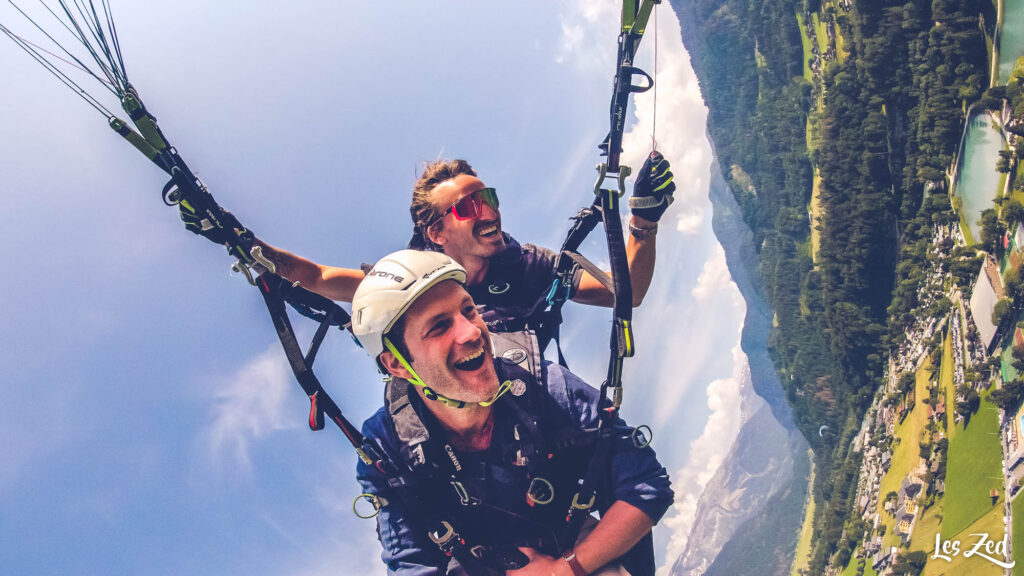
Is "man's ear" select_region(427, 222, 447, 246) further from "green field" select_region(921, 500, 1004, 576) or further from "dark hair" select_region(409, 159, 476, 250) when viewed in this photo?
"green field" select_region(921, 500, 1004, 576)

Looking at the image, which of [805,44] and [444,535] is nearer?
[444,535]

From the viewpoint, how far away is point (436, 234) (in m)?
4.91

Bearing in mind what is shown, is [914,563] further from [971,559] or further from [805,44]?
[805,44]

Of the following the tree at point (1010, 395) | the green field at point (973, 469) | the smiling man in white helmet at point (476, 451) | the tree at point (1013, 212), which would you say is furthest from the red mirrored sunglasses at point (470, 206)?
the tree at point (1013, 212)

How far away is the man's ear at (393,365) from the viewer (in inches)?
145

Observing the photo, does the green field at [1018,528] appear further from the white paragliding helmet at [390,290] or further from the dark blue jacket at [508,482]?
the white paragliding helmet at [390,290]

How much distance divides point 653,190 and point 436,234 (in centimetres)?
201

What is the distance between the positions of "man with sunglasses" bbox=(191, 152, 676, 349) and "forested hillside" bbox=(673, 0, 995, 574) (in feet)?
174

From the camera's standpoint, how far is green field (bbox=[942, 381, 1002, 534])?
94.7ft

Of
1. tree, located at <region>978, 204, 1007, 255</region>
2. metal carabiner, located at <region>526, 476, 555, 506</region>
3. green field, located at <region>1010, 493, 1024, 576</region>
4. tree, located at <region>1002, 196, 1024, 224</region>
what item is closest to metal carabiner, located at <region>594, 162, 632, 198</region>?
metal carabiner, located at <region>526, 476, 555, 506</region>

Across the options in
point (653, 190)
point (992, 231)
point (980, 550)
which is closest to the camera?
point (653, 190)

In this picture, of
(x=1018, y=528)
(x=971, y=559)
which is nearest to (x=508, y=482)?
(x=1018, y=528)

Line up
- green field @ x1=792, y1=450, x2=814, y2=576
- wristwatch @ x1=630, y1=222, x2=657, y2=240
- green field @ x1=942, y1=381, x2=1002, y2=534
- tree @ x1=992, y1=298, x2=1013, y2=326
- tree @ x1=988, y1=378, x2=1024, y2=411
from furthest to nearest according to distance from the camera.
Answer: green field @ x1=792, y1=450, x2=814, y2=576 < tree @ x1=992, y1=298, x2=1013, y2=326 < tree @ x1=988, y1=378, x2=1024, y2=411 < green field @ x1=942, y1=381, x2=1002, y2=534 < wristwatch @ x1=630, y1=222, x2=657, y2=240

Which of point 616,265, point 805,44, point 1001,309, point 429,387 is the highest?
point 805,44
